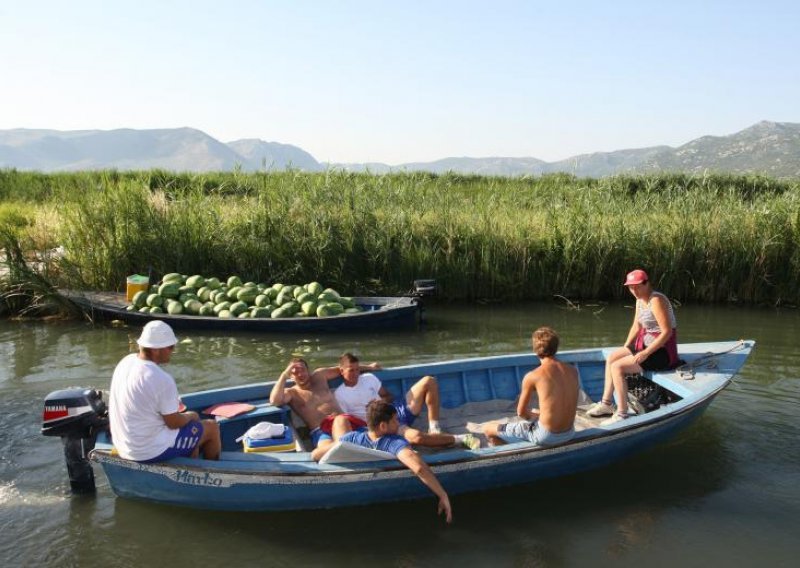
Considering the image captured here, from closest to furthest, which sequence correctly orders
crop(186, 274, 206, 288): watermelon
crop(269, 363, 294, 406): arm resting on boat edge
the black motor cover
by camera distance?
the black motor cover
crop(269, 363, 294, 406): arm resting on boat edge
crop(186, 274, 206, 288): watermelon

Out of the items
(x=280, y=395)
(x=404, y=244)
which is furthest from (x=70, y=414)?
(x=404, y=244)

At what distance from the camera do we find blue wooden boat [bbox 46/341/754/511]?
219 inches

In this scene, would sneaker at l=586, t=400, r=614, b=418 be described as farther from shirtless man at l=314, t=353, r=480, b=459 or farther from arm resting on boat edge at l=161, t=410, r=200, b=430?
arm resting on boat edge at l=161, t=410, r=200, b=430

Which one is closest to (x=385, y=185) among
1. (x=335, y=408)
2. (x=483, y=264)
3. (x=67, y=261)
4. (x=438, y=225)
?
(x=438, y=225)

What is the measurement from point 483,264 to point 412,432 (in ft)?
29.1

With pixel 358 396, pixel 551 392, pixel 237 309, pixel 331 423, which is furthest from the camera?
pixel 237 309

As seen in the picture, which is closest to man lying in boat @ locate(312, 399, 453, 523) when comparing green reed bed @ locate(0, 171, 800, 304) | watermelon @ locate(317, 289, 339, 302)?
watermelon @ locate(317, 289, 339, 302)

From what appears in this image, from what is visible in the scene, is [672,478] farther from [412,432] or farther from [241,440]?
[241,440]

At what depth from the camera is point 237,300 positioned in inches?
496

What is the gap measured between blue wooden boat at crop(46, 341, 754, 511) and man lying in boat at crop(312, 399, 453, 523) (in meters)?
0.12

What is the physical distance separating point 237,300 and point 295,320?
142 cm

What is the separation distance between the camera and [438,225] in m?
15.0

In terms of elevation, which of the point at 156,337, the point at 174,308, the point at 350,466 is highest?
the point at 156,337

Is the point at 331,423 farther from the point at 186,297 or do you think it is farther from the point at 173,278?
the point at 173,278
